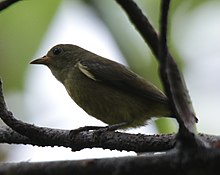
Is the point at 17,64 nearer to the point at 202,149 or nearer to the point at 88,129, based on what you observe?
the point at 88,129

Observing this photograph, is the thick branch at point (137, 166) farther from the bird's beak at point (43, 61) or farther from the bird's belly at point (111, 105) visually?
the bird's beak at point (43, 61)

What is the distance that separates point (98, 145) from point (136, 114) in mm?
1182

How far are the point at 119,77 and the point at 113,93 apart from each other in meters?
0.19

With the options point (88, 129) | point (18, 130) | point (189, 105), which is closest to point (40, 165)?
point (189, 105)

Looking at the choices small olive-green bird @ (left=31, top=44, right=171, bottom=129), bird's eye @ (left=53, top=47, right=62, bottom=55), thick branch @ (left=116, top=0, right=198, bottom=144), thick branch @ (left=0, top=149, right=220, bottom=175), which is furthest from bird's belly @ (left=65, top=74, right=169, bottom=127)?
thick branch @ (left=0, top=149, right=220, bottom=175)

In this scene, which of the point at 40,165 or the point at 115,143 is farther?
the point at 115,143

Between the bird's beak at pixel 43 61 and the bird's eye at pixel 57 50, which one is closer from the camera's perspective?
the bird's beak at pixel 43 61

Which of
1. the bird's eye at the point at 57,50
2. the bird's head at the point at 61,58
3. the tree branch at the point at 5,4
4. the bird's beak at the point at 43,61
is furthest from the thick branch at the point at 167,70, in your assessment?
the bird's eye at the point at 57,50

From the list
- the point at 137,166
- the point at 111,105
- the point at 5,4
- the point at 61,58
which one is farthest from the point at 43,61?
the point at 137,166

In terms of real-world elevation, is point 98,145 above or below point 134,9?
below

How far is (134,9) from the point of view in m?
1.53

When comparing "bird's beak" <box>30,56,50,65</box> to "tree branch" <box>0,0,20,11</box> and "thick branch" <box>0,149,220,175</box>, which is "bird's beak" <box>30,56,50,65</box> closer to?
"tree branch" <box>0,0,20,11</box>

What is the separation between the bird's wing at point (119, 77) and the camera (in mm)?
4066

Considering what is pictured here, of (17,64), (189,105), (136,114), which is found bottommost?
(136,114)
